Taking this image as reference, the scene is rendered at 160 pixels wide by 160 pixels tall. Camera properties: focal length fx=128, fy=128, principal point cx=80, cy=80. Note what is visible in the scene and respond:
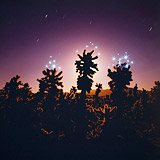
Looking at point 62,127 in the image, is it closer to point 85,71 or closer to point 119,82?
point 85,71

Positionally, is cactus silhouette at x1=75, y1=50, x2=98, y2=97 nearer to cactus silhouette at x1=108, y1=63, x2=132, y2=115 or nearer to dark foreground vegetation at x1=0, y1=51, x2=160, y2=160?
dark foreground vegetation at x1=0, y1=51, x2=160, y2=160

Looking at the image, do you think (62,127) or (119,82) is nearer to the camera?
(62,127)

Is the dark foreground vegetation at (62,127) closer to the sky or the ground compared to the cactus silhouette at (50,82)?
closer to the ground

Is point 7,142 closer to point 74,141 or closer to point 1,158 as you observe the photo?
point 1,158

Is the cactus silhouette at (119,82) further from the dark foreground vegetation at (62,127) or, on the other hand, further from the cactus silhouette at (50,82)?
the cactus silhouette at (50,82)

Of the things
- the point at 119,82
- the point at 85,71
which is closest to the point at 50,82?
the point at 85,71

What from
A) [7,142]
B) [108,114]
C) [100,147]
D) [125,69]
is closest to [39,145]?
[7,142]

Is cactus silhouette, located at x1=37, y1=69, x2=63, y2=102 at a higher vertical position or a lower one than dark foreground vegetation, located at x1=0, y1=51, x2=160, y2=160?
higher

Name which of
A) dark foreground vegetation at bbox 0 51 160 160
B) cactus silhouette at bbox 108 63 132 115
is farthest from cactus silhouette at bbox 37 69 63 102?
cactus silhouette at bbox 108 63 132 115

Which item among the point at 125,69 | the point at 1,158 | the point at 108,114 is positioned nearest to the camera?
the point at 1,158

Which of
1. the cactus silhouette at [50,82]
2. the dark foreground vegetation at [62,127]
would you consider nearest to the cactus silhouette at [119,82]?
the dark foreground vegetation at [62,127]

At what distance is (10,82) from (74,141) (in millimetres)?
13112

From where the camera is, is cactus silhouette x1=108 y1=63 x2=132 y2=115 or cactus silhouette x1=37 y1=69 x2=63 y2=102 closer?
cactus silhouette x1=37 y1=69 x2=63 y2=102

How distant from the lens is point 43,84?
17391mm
